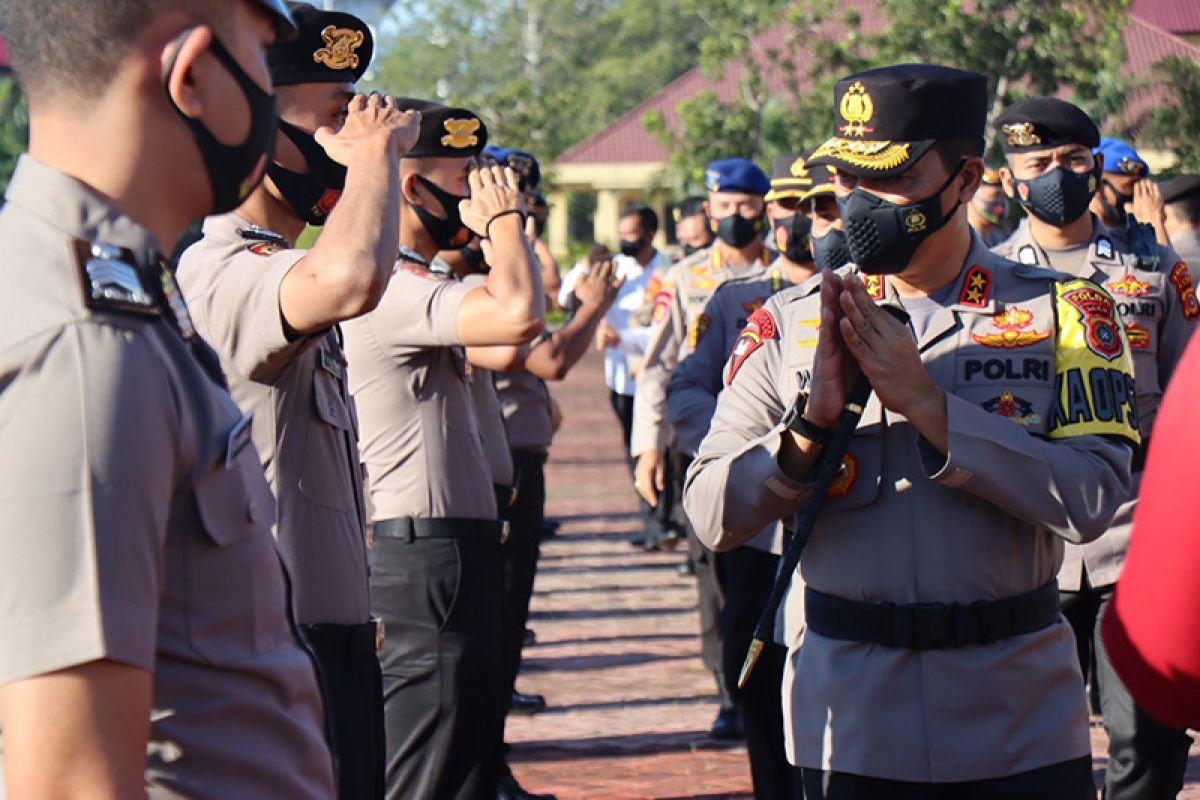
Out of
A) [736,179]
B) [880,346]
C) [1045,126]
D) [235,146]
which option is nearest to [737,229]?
[736,179]

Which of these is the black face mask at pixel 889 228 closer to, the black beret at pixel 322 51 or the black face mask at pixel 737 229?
the black beret at pixel 322 51

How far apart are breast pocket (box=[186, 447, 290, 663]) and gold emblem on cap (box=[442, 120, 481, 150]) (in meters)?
3.19

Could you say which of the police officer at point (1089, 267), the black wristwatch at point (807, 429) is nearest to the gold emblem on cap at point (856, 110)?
the black wristwatch at point (807, 429)

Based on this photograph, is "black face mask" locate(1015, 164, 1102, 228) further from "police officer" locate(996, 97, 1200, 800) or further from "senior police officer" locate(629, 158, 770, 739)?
"senior police officer" locate(629, 158, 770, 739)

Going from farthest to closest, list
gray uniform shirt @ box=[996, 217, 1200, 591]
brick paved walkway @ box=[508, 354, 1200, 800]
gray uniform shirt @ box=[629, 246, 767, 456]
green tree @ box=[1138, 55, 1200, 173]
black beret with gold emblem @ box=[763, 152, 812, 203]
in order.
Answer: green tree @ box=[1138, 55, 1200, 173] → gray uniform shirt @ box=[629, 246, 767, 456] → brick paved walkway @ box=[508, 354, 1200, 800] → black beret with gold emblem @ box=[763, 152, 812, 203] → gray uniform shirt @ box=[996, 217, 1200, 591]

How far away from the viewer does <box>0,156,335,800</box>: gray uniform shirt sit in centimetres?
190

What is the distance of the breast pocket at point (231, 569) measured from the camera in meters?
2.16

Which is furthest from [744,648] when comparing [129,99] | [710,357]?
[129,99]

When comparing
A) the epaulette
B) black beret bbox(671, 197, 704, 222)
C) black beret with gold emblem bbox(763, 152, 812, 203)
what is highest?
the epaulette

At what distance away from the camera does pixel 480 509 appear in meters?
5.18

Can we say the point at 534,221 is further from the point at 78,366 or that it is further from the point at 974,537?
the point at 78,366

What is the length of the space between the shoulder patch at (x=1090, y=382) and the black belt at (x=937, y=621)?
0.38m

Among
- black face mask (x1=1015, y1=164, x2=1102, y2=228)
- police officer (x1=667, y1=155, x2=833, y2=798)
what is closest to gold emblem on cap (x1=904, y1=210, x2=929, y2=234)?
police officer (x1=667, y1=155, x2=833, y2=798)

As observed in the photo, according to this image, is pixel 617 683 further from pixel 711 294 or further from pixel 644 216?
pixel 644 216
